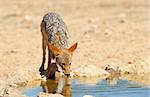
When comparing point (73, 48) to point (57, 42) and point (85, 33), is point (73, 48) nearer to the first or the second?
point (57, 42)

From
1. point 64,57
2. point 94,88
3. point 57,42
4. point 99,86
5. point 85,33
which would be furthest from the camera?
point 85,33

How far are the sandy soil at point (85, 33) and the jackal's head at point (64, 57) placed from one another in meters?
0.58

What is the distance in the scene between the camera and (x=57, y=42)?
344 inches

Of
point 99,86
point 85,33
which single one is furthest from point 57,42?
point 85,33

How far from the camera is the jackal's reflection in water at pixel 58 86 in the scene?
25.7ft

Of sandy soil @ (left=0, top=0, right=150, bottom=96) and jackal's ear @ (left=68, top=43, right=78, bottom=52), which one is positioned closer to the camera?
jackal's ear @ (left=68, top=43, right=78, bottom=52)

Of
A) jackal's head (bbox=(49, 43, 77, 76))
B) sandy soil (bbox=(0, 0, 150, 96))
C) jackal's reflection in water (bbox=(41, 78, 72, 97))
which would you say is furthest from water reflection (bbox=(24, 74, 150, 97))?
sandy soil (bbox=(0, 0, 150, 96))

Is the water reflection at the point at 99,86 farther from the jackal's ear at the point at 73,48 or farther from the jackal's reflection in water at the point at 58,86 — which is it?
the jackal's ear at the point at 73,48

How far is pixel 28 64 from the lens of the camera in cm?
999

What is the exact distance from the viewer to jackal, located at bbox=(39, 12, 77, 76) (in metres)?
8.45

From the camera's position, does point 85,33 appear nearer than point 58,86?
No

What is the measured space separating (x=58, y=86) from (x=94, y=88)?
584 mm

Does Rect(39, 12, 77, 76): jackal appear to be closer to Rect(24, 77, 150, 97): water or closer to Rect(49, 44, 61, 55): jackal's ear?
Rect(49, 44, 61, 55): jackal's ear

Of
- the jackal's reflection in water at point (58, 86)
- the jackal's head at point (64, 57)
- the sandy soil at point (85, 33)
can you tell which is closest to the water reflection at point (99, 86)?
the jackal's reflection in water at point (58, 86)
